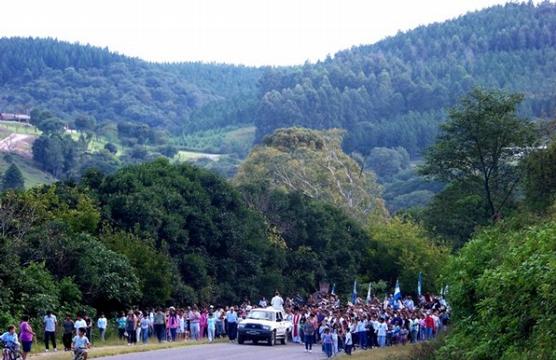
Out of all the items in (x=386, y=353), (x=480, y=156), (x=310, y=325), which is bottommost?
(x=386, y=353)

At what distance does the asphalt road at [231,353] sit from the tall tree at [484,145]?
26128 mm

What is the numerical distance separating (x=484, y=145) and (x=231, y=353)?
3358 centimetres

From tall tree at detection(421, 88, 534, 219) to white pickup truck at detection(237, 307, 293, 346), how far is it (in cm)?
2397

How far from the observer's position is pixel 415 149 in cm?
18712

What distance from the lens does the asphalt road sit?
33.0 meters

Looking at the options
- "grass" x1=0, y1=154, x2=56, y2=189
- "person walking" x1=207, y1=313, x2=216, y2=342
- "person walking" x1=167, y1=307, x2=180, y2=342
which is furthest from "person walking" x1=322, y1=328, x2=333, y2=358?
"grass" x1=0, y1=154, x2=56, y2=189

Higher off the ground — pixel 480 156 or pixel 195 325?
pixel 480 156

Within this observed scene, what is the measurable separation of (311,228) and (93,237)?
26.7 meters

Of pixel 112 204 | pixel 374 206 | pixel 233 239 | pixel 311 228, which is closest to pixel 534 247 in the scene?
pixel 112 204

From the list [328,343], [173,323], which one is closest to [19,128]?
[173,323]

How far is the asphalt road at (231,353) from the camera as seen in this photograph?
33.0m

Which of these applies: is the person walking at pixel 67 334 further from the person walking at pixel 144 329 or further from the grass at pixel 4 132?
the grass at pixel 4 132

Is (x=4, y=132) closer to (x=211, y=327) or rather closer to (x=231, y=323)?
(x=211, y=327)

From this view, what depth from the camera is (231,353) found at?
3556 centimetres
